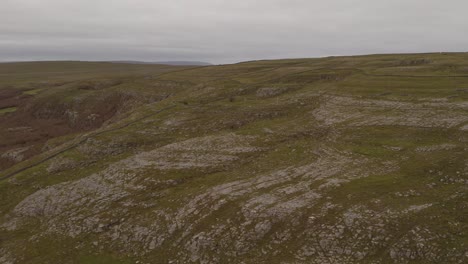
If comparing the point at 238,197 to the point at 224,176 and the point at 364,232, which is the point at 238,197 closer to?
the point at 224,176

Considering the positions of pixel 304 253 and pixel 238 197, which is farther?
pixel 238 197

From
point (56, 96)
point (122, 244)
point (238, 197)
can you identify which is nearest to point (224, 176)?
point (238, 197)

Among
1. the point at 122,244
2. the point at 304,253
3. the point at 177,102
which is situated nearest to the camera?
the point at 304,253

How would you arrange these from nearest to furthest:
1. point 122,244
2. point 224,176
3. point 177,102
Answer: point 122,244 < point 224,176 < point 177,102

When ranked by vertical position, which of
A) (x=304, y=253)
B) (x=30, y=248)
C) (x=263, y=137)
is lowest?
(x=30, y=248)

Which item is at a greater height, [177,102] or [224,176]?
[177,102]

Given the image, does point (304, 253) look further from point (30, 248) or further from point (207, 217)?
point (30, 248)

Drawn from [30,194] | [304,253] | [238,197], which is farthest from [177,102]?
[304,253]
